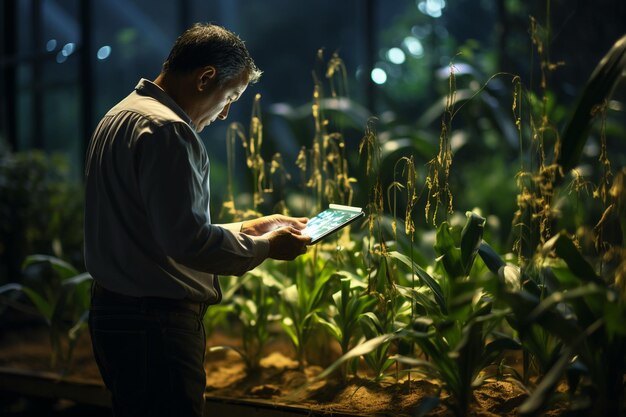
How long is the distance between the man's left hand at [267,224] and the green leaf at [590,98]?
62cm

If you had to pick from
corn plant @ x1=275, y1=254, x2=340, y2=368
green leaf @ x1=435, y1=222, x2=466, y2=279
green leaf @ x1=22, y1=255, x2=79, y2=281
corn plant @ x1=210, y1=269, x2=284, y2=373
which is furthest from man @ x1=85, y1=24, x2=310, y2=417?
green leaf @ x1=22, y1=255, x2=79, y2=281

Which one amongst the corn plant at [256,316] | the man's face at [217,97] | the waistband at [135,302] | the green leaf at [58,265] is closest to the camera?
the waistband at [135,302]

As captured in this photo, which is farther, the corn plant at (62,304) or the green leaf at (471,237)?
the corn plant at (62,304)

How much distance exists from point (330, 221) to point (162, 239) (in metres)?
0.46

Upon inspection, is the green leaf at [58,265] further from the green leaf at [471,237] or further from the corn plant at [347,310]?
the green leaf at [471,237]

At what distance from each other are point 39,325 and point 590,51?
9.79 ft

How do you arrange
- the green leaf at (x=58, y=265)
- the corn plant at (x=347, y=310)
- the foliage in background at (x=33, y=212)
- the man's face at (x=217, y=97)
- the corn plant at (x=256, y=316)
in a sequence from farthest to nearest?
the foliage in background at (x=33, y=212) < the green leaf at (x=58, y=265) < the corn plant at (x=256, y=316) < the corn plant at (x=347, y=310) < the man's face at (x=217, y=97)

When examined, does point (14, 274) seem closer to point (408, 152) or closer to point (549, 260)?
point (408, 152)

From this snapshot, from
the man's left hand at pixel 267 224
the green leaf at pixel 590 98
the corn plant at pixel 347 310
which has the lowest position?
the corn plant at pixel 347 310

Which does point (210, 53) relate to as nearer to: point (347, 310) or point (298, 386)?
point (347, 310)

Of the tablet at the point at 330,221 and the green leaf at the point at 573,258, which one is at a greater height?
the tablet at the point at 330,221

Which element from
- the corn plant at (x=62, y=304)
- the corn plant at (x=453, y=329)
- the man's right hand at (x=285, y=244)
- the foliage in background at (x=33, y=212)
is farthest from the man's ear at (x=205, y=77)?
the foliage in background at (x=33, y=212)

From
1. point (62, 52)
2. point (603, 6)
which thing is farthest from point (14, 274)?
point (603, 6)

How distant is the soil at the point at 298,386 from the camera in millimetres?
1933
